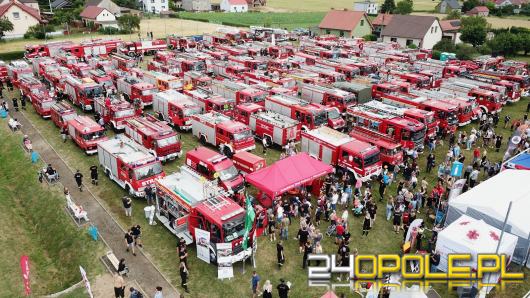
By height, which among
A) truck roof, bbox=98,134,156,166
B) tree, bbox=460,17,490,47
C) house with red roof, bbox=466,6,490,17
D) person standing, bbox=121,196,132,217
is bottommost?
person standing, bbox=121,196,132,217

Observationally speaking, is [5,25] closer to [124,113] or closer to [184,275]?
[124,113]

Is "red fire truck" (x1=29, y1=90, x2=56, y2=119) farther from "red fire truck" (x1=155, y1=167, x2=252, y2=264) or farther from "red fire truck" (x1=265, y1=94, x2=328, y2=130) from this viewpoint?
"red fire truck" (x1=155, y1=167, x2=252, y2=264)

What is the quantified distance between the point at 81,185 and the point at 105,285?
30.3 feet

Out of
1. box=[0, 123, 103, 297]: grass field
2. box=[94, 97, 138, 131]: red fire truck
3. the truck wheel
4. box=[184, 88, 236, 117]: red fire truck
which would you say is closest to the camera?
box=[0, 123, 103, 297]: grass field

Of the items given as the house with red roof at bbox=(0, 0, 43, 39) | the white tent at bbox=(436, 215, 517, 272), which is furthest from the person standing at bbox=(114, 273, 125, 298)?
the house with red roof at bbox=(0, 0, 43, 39)

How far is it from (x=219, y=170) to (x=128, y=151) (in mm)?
5912

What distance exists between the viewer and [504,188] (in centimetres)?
2048

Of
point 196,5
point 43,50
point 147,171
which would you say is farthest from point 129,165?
point 196,5

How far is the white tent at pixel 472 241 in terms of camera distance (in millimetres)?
16438

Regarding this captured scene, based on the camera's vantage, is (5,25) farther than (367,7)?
No

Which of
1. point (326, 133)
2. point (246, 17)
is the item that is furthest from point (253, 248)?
point (246, 17)

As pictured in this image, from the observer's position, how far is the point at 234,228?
17203 millimetres

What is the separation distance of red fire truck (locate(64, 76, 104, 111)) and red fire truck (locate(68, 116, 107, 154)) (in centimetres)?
643

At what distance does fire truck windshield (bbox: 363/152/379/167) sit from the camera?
24.3m
